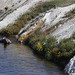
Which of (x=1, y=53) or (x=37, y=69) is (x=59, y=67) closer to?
(x=37, y=69)

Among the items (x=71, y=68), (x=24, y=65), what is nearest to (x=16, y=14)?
(x=24, y=65)

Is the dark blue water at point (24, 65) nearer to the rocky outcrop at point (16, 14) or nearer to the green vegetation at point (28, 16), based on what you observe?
the green vegetation at point (28, 16)

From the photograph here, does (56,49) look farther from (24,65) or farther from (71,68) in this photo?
(71,68)

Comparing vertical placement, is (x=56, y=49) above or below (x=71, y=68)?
above

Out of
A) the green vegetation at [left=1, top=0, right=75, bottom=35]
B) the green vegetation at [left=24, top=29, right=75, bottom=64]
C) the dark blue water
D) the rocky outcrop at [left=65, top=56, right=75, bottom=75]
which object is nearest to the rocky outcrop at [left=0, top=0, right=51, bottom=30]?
the green vegetation at [left=1, top=0, right=75, bottom=35]

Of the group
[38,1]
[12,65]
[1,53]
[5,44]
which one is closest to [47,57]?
[12,65]

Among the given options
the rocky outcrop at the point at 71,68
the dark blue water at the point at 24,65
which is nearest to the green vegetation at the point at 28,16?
the dark blue water at the point at 24,65
